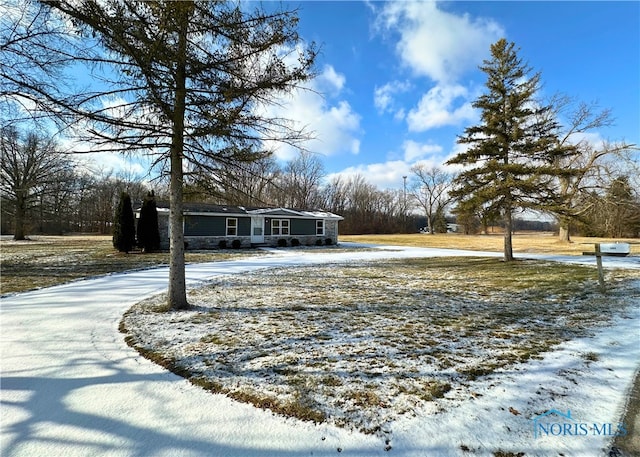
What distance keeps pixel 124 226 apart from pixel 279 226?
944 centimetres

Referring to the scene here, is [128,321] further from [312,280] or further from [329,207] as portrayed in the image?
[329,207]

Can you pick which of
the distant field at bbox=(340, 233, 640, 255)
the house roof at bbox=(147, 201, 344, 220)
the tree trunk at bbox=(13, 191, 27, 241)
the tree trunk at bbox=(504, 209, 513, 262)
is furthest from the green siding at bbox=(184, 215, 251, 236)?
the tree trunk at bbox=(13, 191, 27, 241)

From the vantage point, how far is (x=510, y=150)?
38.1 ft

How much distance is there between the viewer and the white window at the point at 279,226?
2119cm

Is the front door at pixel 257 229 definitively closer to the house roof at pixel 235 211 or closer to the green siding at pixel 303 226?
the house roof at pixel 235 211

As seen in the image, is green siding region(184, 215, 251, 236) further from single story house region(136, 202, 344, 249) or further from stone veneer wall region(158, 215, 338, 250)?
stone veneer wall region(158, 215, 338, 250)

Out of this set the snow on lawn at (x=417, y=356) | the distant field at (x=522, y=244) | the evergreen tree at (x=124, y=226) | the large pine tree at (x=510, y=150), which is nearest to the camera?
the snow on lawn at (x=417, y=356)

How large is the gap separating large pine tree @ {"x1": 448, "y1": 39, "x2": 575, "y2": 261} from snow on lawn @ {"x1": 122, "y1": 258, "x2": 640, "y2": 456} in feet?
16.5

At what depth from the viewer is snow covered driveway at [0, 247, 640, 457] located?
2.02m

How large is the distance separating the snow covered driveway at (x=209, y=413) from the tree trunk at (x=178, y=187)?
5.00 ft

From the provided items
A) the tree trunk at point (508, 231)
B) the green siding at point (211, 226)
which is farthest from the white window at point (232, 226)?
the tree trunk at point (508, 231)

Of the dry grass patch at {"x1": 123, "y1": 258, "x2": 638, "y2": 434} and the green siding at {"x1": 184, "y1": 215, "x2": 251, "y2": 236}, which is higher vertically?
the green siding at {"x1": 184, "y1": 215, "x2": 251, "y2": 236}

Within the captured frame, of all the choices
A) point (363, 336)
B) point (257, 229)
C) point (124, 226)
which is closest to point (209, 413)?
point (363, 336)

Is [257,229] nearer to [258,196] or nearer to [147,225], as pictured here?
[147,225]
